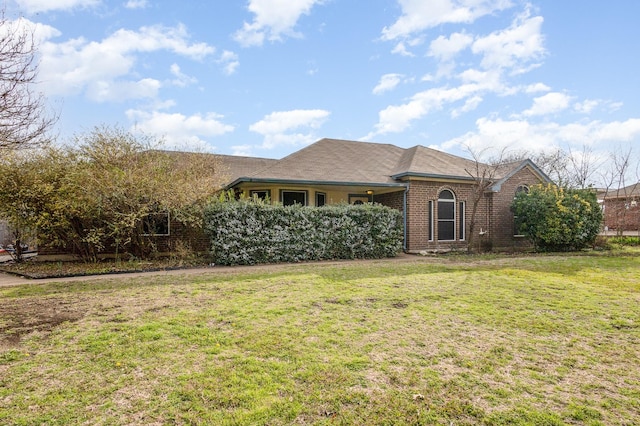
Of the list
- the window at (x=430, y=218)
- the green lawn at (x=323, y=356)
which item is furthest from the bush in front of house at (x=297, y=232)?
the green lawn at (x=323, y=356)

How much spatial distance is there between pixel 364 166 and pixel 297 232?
5420mm

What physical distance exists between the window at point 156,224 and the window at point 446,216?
10.6m

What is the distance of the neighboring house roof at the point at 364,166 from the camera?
13.4 metres

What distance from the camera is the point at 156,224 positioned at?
12930mm

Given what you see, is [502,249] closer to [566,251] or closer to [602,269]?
[566,251]

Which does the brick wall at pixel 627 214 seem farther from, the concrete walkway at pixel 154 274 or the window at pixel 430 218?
the concrete walkway at pixel 154 274

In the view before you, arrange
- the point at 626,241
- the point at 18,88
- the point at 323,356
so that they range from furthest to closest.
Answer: the point at 626,241 < the point at 18,88 < the point at 323,356

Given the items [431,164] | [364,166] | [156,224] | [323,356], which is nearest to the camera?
[323,356]

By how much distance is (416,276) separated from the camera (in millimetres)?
8422

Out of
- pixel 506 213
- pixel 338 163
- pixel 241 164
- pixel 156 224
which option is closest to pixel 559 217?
pixel 506 213

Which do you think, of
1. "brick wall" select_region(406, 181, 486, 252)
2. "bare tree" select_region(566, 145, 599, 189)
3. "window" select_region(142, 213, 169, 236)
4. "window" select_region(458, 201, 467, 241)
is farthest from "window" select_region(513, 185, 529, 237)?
"window" select_region(142, 213, 169, 236)

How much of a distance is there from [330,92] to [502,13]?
7.58 metres

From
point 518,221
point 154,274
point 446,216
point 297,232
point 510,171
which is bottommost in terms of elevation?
point 154,274

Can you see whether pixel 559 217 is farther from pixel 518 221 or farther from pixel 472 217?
pixel 472 217
